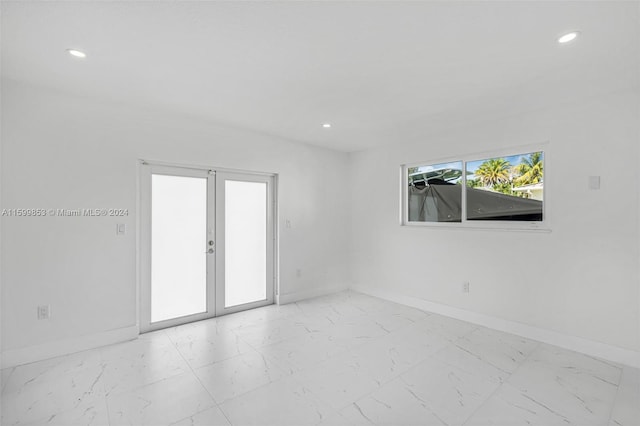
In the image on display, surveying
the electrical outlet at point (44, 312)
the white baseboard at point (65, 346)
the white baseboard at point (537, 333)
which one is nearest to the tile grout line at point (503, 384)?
the white baseboard at point (537, 333)

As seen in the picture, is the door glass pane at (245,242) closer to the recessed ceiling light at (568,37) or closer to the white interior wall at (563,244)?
the white interior wall at (563,244)

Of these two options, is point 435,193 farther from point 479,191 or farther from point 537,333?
point 537,333

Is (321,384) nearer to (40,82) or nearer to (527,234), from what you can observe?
(527,234)

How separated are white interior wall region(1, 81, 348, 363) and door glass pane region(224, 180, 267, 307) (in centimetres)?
54

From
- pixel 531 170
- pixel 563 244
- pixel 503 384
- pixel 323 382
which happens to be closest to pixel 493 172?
pixel 531 170

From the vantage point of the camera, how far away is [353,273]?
545 centimetres

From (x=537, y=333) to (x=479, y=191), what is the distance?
68.5 inches

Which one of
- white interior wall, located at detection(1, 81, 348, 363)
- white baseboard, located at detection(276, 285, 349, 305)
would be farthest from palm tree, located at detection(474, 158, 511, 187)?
white interior wall, located at detection(1, 81, 348, 363)

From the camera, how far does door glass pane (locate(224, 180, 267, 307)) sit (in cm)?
419

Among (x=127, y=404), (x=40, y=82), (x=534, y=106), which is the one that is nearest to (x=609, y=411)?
(x=534, y=106)

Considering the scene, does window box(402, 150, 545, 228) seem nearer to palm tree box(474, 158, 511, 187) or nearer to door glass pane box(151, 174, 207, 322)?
palm tree box(474, 158, 511, 187)

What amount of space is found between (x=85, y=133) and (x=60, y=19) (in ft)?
5.09

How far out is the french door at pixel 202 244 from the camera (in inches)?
141

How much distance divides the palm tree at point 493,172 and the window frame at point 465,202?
0.25 ft
